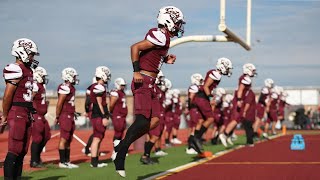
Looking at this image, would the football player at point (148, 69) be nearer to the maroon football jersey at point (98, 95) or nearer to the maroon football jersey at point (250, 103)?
the maroon football jersey at point (98, 95)

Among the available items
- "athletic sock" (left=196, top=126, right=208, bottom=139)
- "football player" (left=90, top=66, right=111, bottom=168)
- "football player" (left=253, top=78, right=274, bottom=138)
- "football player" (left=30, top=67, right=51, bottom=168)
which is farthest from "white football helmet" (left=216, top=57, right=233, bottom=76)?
"football player" (left=253, top=78, right=274, bottom=138)

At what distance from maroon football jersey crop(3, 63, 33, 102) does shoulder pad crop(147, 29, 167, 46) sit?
153 cm

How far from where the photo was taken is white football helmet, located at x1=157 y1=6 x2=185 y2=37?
8.59 m

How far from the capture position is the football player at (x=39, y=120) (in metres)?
12.2

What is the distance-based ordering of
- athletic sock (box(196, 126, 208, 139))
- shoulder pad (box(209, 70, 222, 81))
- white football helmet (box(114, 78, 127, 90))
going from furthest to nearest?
white football helmet (box(114, 78, 127, 90)) → shoulder pad (box(209, 70, 222, 81)) → athletic sock (box(196, 126, 208, 139))

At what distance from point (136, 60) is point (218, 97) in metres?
13.9

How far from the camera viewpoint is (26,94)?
8094 millimetres

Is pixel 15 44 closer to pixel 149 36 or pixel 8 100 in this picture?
pixel 8 100

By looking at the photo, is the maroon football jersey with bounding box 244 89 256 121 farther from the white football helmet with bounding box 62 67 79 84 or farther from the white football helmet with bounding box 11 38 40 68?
the white football helmet with bounding box 11 38 40 68

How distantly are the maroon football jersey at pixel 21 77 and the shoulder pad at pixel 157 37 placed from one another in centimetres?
153

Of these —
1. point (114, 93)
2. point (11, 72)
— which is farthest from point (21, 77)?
point (114, 93)

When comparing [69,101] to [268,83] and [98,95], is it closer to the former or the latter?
[98,95]

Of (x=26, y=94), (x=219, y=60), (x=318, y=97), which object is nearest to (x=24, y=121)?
(x=26, y=94)

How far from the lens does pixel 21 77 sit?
7.85m
